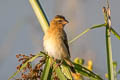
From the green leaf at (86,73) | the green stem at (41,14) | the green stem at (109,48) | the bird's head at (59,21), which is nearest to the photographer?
the green stem at (109,48)

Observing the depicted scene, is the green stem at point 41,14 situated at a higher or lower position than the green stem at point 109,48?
higher

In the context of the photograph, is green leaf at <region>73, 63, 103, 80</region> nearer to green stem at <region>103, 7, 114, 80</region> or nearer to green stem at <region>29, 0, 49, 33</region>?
green stem at <region>103, 7, 114, 80</region>

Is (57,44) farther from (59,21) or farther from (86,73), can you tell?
(86,73)

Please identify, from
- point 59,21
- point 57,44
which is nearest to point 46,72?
point 57,44

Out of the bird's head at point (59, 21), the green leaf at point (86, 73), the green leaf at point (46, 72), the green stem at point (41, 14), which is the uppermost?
the green stem at point (41, 14)

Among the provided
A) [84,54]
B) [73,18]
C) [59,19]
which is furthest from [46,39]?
[73,18]

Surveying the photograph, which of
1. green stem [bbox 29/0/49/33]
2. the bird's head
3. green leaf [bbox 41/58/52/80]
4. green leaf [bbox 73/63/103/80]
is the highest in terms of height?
green stem [bbox 29/0/49/33]

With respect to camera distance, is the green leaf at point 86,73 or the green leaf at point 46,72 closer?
the green leaf at point 46,72

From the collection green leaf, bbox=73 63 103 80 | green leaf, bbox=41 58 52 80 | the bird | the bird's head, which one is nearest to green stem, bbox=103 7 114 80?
green leaf, bbox=73 63 103 80

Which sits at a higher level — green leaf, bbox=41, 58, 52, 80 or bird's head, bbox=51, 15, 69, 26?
bird's head, bbox=51, 15, 69, 26

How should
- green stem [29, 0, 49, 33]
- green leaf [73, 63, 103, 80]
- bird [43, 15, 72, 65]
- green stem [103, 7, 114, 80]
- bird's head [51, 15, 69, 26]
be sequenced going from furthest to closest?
bird's head [51, 15, 69, 26]
bird [43, 15, 72, 65]
green stem [29, 0, 49, 33]
green leaf [73, 63, 103, 80]
green stem [103, 7, 114, 80]

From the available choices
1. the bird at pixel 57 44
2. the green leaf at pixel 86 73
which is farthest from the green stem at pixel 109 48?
the bird at pixel 57 44

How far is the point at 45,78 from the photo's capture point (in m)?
1.74

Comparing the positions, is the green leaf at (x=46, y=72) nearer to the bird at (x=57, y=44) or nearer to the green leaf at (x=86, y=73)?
the green leaf at (x=86, y=73)
